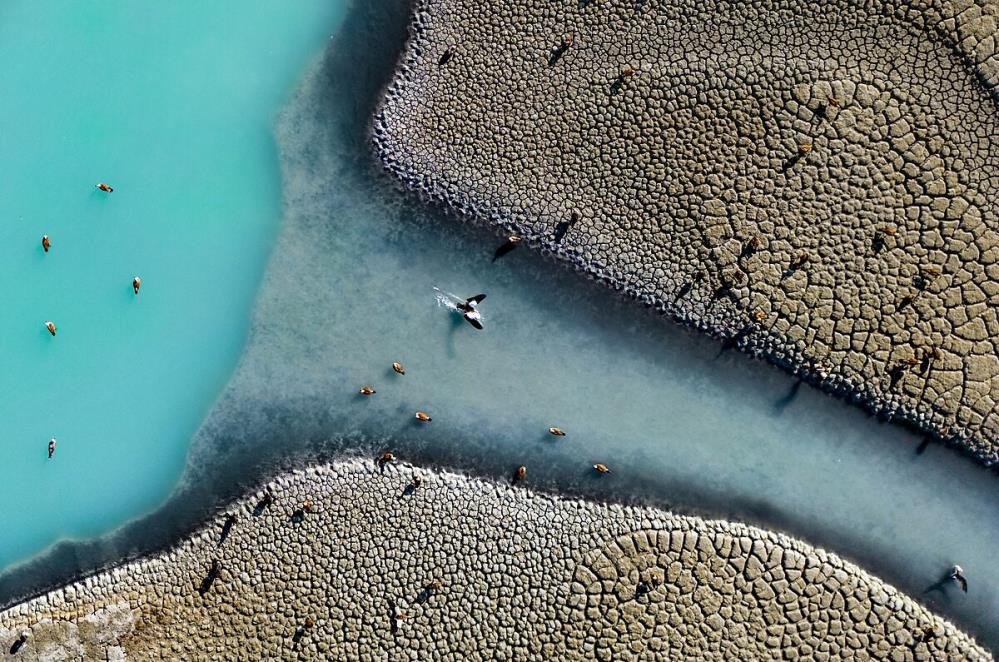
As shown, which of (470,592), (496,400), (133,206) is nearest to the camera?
(470,592)

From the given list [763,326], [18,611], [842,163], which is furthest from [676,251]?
[18,611]

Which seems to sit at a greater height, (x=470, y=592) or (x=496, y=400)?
(x=496, y=400)

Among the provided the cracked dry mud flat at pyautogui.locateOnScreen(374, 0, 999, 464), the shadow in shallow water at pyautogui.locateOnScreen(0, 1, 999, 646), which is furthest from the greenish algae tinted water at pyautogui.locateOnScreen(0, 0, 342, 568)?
the cracked dry mud flat at pyautogui.locateOnScreen(374, 0, 999, 464)

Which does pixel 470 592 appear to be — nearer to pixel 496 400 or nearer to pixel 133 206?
pixel 496 400

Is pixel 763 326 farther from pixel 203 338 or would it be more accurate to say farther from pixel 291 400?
pixel 203 338

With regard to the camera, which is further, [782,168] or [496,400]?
[496,400]

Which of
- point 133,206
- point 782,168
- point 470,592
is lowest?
point 470,592

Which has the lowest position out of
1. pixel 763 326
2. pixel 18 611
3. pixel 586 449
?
pixel 18 611

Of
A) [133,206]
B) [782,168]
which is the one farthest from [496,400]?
[133,206]

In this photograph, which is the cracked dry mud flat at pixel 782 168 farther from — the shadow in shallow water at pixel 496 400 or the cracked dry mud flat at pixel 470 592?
the cracked dry mud flat at pixel 470 592
